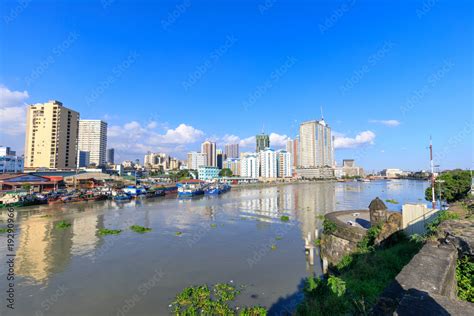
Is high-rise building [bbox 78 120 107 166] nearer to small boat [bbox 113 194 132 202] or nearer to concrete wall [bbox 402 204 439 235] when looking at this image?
small boat [bbox 113 194 132 202]

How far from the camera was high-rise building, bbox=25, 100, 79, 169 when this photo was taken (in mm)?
90450

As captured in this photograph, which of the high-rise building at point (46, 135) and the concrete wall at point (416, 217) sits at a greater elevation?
the high-rise building at point (46, 135)

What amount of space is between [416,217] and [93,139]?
8089 inches

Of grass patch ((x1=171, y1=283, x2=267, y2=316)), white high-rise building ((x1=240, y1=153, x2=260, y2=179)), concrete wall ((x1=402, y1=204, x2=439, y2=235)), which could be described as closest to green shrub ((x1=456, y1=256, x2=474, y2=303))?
concrete wall ((x1=402, y1=204, x2=439, y2=235))

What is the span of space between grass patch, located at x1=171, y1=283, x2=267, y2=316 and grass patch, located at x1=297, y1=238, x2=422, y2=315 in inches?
92.0

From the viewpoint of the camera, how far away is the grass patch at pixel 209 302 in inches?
410

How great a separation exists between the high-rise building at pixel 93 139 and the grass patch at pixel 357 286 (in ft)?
644

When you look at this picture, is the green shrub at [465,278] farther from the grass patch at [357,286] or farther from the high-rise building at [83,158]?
the high-rise building at [83,158]

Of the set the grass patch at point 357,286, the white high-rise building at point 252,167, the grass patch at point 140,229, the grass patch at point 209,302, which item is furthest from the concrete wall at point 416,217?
the white high-rise building at point 252,167

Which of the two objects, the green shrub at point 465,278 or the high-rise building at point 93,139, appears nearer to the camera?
the green shrub at point 465,278

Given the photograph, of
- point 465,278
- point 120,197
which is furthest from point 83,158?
point 465,278

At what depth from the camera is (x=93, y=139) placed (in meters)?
183

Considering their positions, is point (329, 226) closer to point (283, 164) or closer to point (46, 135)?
point (46, 135)

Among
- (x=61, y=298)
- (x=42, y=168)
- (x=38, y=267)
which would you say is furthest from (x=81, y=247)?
(x=42, y=168)
